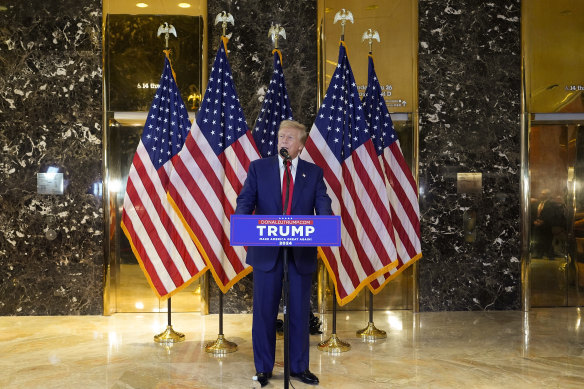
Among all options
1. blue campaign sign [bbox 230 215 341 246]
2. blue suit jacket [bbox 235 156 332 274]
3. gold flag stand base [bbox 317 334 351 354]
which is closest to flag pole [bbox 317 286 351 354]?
gold flag stand base [bbox 317 334 351 354]

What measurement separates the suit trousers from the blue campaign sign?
98 cm

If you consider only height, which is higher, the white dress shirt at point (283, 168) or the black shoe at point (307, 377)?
the white dress shirt at point (283, 168)

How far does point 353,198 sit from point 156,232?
191 centimetres

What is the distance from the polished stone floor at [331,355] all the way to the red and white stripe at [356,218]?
2.37ft

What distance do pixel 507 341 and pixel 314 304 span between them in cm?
224

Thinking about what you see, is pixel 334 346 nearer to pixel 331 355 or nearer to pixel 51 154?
pixel 331 355

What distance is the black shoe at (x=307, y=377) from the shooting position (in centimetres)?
430

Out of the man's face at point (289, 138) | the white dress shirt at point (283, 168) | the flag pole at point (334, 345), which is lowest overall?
the flag pole at point (334, 345)

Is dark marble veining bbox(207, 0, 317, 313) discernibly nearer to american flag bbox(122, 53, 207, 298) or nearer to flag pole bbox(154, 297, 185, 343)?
flag pole bbox(154, 297, 185, 343)

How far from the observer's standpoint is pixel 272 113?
5.77 m

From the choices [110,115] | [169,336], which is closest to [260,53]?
[110,115]

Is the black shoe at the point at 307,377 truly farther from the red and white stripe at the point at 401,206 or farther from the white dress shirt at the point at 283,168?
the red and white stripe at the point at 401,206

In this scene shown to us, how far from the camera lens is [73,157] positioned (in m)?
6.78

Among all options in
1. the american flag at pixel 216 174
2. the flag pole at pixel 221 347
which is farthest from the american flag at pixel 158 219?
the flag pole at pixel 221 347
